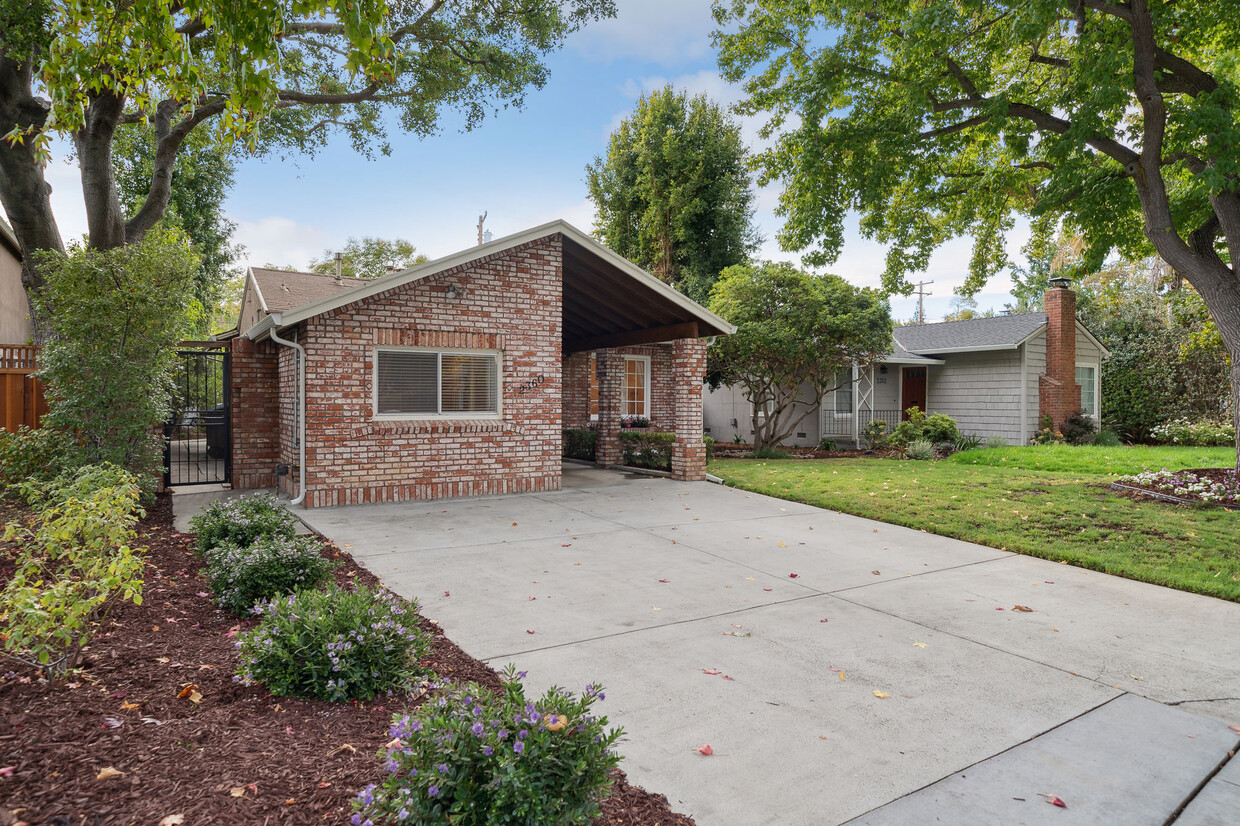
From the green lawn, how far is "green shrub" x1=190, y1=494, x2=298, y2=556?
7290 mm

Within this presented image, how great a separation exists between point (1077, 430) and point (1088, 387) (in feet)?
8.37

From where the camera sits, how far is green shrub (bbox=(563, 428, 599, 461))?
15.7 meters

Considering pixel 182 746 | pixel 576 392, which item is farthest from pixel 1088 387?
pixel 182 746

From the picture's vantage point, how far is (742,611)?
5.18m

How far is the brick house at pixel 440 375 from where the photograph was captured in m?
9.38

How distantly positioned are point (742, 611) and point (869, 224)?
9334 mm

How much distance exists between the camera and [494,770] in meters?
2.13

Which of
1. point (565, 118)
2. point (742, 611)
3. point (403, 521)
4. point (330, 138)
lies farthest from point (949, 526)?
point (330, 138)

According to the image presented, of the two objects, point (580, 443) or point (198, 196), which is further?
point (198, 196)

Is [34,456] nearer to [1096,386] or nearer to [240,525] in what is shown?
[240,525]

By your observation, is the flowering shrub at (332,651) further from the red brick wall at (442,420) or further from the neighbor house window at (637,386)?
the neighbor house window at (637,386)

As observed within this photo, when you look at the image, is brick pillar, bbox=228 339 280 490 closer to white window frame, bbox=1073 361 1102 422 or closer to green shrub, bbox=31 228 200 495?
green shrub, bbox=31 228 200 495

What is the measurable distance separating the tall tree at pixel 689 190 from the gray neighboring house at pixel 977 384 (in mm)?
7334

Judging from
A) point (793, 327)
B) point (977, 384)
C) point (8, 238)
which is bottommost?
point (977, 384)
